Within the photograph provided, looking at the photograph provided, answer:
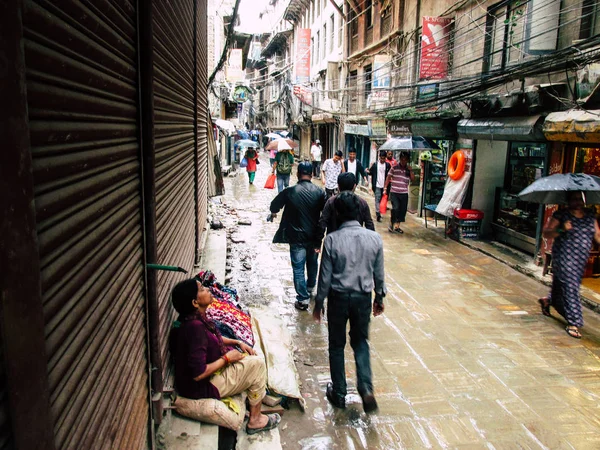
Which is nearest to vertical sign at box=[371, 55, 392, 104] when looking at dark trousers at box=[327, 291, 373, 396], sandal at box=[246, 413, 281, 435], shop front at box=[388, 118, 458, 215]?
shop front at box=[388, 118, 458, 215]

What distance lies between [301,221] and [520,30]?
6981 mm

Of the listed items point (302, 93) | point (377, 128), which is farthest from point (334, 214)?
point (302, 93)

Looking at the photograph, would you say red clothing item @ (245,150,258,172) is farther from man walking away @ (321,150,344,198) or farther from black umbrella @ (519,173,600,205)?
black umbrella @ (519,173,600,205)

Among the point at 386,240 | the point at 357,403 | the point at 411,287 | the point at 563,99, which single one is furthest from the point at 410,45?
the point at 357,403

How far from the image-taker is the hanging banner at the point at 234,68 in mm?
22766

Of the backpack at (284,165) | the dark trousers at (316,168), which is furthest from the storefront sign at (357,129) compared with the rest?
the backpack at (284,165)

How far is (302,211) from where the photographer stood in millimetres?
6562

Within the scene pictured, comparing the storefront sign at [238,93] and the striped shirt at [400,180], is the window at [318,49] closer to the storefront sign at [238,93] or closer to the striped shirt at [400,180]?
the storefront sign at [238,93]

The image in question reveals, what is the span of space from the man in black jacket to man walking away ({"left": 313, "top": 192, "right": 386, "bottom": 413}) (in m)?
2.07

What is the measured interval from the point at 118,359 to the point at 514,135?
8.57 metres

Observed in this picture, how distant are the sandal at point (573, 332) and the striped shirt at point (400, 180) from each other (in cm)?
595

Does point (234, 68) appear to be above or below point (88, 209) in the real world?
above

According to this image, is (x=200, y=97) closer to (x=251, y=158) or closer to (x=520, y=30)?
(x=520, y=30)

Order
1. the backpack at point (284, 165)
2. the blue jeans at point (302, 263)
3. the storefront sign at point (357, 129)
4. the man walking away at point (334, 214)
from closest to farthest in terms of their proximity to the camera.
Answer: the man walking away at point (334, 214)
the blue jeans at point (302, 263)
the backpack at point (284, 165)
the storefront sign at point (357, 129)
